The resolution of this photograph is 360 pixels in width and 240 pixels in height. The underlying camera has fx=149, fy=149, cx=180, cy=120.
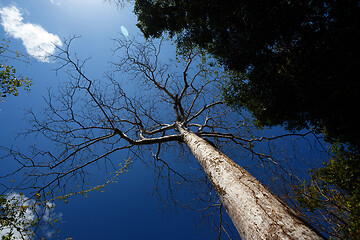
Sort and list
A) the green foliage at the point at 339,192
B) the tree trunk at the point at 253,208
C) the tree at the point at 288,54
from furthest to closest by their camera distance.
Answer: the green foliage at the point at 339,192 < the tree at the point at 288,54 < the tree trunk at the point at 253,208

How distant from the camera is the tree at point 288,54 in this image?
212cm

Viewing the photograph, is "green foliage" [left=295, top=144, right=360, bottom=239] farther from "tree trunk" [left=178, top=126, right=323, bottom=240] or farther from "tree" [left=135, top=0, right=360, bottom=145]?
"tree trunk" [left=178, top=126, right=323, bottom=240]

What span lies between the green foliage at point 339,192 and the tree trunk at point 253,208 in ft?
11.1

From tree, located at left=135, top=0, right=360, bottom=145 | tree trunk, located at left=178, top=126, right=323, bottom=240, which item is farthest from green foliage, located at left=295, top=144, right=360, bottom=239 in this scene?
tree trunk, located at left=178, top=126, right=323, bottom=240

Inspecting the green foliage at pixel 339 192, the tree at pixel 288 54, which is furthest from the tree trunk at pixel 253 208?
the green foliage at pixel 339 192

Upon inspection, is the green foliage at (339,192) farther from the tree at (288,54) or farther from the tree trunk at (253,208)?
the tree trunk at (253,208)

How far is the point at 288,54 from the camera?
9.27 feet

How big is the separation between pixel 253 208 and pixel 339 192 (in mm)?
4911

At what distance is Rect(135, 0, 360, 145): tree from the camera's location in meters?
2.12

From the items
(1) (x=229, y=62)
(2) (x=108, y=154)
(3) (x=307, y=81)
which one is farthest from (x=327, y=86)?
(2) (x=108, y=154)

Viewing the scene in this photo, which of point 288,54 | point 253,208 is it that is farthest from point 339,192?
point 253,208

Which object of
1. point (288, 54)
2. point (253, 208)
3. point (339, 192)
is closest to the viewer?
point (253, 208)

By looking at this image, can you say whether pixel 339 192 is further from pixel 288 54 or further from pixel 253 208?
pixel 253 208

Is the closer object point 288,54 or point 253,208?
point 253,208
